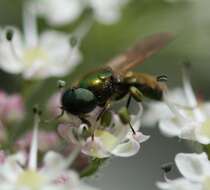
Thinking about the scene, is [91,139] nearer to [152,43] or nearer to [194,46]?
[152,43]

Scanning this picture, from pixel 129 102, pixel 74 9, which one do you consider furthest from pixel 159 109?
pixel 74 9

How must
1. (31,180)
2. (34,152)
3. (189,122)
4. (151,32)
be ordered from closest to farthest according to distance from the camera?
(31,180) < (34,152) < (189,122) < (151,32)

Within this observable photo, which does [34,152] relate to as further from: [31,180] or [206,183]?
[206,183]

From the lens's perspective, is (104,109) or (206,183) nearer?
(206,183)

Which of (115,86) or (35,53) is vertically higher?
(115,86)

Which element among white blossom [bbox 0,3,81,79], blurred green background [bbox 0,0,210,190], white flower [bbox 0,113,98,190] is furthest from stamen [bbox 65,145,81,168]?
blurred green background [bbox 0,0,210,190]

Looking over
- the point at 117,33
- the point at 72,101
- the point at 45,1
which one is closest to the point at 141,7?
the point at 117,33

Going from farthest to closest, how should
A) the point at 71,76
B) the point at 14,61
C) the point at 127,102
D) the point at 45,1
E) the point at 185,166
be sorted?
1. the point at 45,1
2. the point at 71,76
3. the point at 14,61
4. the point at 127,102
5. the point at 185,166
